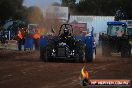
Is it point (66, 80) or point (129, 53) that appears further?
point (129, 53)

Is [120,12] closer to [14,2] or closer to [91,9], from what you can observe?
[91,9]

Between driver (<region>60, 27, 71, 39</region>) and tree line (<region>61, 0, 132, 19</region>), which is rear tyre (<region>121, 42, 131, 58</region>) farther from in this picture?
tree line (<region>61, 0, 132, 19</region>)

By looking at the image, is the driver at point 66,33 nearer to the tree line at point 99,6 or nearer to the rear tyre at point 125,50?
the rear tyre at point 125,50

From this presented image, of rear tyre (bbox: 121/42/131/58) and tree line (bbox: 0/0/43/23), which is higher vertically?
tree line (bbox: 0/0/43/23)

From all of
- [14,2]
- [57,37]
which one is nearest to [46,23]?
[57,37]

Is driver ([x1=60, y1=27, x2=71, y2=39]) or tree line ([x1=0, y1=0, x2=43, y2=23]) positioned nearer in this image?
driver ([x1=60, y1=27, x2=71, y2=39])

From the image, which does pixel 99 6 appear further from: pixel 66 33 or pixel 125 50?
pixel 66 33

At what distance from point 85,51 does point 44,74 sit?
7182 millimetres

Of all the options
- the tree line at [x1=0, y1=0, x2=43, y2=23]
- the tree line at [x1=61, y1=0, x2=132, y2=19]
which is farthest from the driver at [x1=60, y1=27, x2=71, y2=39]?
the tree line at [x1=61, y1=0, x2=132, y2=19]

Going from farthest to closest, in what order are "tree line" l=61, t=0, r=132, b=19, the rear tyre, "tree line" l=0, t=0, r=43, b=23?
"tree line" l=61, t=0, r=132, b=19
"tree line" l=0, t=0, r=43, b=23
the rear tyre

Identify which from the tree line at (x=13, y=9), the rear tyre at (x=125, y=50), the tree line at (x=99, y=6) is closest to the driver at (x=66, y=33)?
the rear tyre at (x=125, y=50)

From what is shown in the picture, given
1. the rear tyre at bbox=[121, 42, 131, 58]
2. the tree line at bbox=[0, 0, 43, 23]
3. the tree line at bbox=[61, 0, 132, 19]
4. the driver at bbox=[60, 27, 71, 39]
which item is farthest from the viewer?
the tree line at bbox=[61, 0, 132, 19]

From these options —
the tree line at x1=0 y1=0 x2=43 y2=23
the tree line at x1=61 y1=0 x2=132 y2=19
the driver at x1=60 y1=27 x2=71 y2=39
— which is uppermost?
the tree line at x1=61 y1=0 x2=132 y2=19

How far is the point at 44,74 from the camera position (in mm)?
15766
